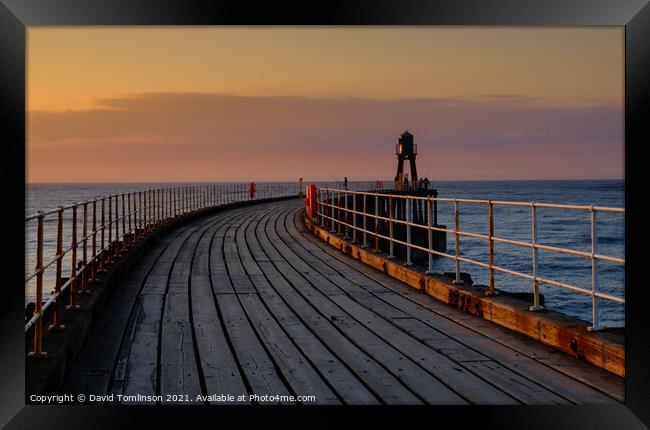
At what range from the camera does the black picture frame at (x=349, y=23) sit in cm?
385

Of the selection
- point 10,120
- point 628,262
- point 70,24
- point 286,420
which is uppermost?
point 70,24

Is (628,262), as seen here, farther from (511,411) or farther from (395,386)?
(395,386)

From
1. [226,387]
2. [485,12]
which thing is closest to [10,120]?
[226,387]

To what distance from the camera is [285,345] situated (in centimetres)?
579

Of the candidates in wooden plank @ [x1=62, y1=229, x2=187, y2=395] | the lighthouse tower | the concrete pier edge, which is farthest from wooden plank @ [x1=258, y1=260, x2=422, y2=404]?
the lighthouse tower

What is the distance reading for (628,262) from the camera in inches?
157

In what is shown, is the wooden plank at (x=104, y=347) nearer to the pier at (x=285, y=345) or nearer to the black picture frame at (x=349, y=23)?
the pier at (x=285, y=345)

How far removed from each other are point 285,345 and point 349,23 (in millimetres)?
2849

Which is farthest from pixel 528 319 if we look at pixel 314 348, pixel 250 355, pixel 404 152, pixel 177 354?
pixel 404 152

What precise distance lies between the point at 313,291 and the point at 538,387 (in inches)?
168

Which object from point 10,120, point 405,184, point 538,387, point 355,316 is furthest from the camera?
point 405,184

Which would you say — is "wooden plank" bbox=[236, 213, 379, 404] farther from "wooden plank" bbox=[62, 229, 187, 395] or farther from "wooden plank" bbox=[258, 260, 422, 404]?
"wooden plank" bbox=[62, 229, 187, 395]

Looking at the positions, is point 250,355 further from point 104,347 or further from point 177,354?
point 104,347

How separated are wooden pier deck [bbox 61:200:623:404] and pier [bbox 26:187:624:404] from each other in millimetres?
13
